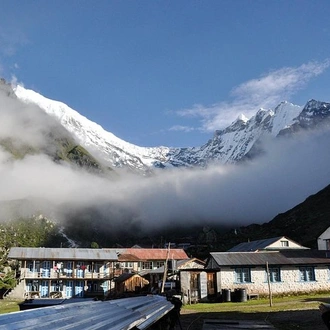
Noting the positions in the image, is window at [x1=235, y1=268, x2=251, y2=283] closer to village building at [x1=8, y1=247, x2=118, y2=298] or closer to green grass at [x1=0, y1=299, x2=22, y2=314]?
green grass at [x1=0, y1=299, x2=22, y2=314]

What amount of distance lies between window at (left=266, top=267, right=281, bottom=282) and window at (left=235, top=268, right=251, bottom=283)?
6.94 feet

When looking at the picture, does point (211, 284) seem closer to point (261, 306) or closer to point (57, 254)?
point (261, 306)

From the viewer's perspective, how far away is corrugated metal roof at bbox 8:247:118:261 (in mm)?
58656

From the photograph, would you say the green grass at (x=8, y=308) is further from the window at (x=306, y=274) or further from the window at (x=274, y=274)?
the window at (x=306, y=274)

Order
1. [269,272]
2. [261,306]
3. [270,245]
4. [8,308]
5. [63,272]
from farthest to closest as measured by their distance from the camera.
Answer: [270,245] → [63,272] → [269,272] → [8,308] → [261,306]

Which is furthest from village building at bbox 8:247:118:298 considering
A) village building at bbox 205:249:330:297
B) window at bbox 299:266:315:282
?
window at bbox 299:266:315:282

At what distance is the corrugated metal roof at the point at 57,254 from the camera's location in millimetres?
58656

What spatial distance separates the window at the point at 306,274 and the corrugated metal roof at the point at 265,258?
682 mm

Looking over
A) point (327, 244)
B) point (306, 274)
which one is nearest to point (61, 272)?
point (306, 274)

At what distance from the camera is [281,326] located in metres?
17.6

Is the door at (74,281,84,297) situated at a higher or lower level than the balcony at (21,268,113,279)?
lower

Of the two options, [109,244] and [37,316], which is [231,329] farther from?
[109,244]

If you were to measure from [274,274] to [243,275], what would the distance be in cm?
306

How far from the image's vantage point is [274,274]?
37594mm
